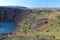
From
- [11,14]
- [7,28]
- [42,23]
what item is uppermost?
[11,14]

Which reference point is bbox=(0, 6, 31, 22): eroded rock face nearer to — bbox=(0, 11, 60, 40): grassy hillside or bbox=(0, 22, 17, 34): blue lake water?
bbox=(0, 22, 17, 34): blue lake water

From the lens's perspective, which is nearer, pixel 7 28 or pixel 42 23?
pixel 42 23

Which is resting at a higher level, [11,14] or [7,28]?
[11,14]

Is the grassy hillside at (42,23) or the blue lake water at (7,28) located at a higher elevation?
the grassy hillside at (42,23)

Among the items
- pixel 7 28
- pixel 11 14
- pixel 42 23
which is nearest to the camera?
pixel 42 23

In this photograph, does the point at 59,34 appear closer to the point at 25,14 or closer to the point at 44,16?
the point at 44,16

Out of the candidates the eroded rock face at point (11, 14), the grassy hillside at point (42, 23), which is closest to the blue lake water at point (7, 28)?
the eroded rock face at point (11, 14)

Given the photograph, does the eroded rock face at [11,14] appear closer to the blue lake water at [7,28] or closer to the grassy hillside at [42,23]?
the blue lake water at [7,28]

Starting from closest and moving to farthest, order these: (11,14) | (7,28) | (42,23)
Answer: (42,23)
(7,28)
(11,14)

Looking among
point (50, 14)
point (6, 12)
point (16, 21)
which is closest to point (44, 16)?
point (50, 14)

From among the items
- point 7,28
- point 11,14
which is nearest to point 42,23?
point 7,28

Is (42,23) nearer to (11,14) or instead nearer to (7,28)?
(7,28)

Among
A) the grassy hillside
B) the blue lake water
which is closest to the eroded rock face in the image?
the blue lake water
